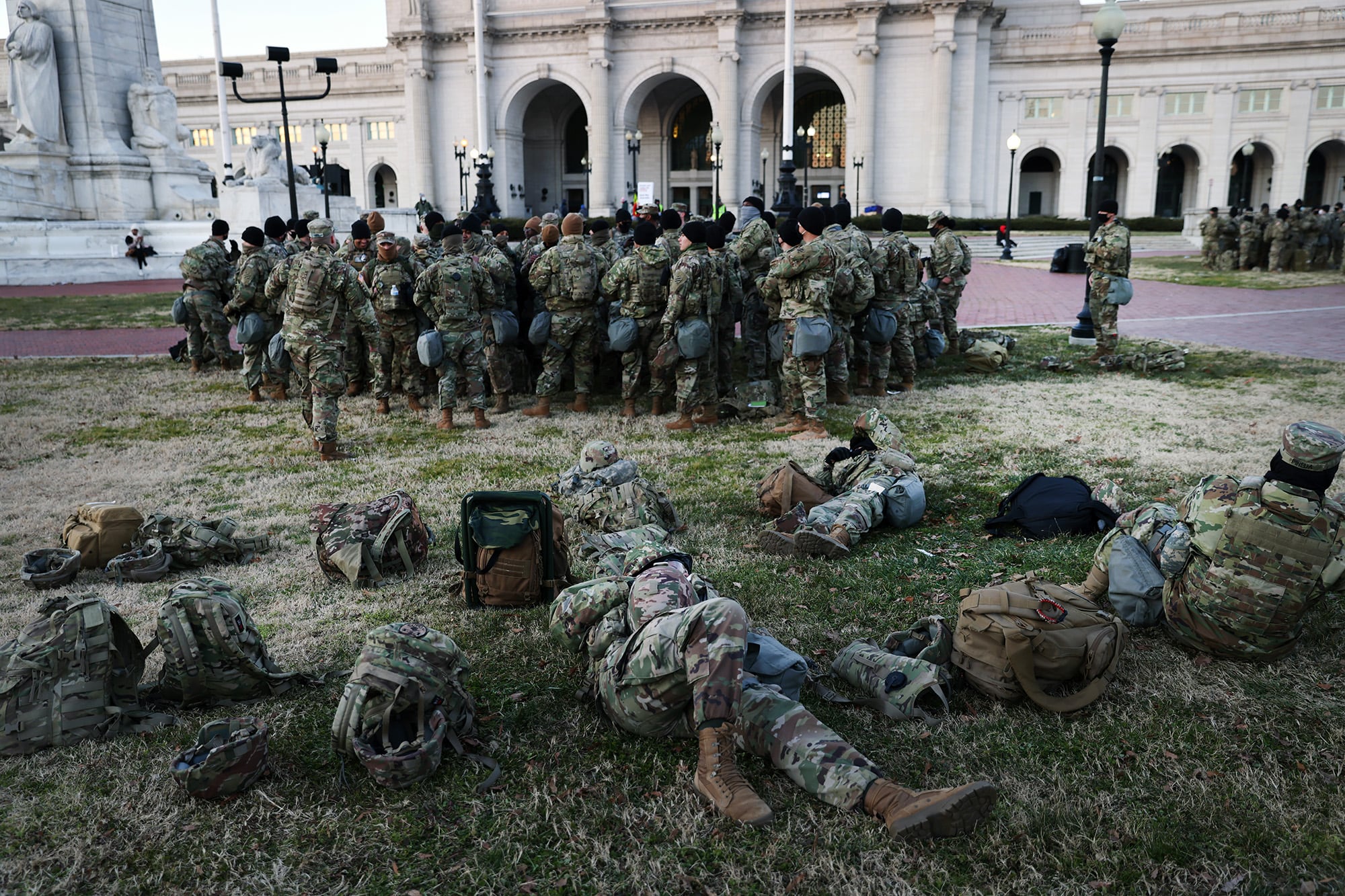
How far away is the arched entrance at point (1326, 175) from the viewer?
2092 inches

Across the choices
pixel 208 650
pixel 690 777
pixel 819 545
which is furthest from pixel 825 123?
pixel 690 777

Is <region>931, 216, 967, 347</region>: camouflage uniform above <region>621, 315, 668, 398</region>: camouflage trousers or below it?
above

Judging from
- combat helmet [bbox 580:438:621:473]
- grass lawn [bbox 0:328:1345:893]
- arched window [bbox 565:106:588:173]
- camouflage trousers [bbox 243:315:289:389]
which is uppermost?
arched window [bbox 565:106:588:173]

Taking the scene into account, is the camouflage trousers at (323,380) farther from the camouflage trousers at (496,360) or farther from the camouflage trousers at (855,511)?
the camouflage trousers at (855,511)

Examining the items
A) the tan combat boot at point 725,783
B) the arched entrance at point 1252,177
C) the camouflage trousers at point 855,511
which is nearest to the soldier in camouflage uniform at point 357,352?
the camouflage trousers at point 855,511

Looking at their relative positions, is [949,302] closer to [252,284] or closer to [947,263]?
[947,263]

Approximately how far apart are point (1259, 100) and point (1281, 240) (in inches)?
1267

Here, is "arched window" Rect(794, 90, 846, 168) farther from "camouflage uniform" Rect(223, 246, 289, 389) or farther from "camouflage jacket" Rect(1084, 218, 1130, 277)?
"camouflage uniform" Rect(223, 246, 289, 389)

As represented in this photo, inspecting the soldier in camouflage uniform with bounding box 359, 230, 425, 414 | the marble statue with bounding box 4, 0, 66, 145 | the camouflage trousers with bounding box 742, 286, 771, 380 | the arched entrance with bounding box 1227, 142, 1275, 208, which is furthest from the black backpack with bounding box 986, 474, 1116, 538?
the arched entrance with bounding box 1227, 142, 1275, 208

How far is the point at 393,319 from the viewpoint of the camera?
9672mm

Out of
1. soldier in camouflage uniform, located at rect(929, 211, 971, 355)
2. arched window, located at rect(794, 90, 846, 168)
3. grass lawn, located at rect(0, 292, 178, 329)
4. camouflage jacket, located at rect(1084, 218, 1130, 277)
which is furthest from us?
arched window, located at rect(794, 90, 846, 168)

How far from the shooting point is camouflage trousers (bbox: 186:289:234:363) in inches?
464

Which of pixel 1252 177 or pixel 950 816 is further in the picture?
pixel 1252 177

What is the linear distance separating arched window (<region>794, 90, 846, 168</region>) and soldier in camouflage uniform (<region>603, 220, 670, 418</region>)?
51106 mm
